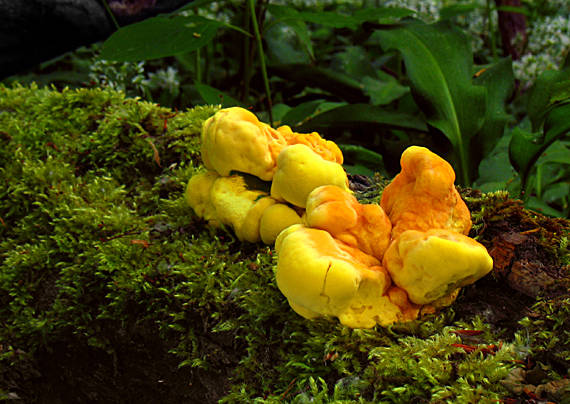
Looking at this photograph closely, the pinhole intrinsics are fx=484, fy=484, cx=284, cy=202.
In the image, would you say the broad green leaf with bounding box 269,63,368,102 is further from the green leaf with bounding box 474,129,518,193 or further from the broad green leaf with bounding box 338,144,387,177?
the green leaf with bounding box 474,129,518,193

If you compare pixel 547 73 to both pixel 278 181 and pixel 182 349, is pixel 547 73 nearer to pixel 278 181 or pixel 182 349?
pixel 278 181

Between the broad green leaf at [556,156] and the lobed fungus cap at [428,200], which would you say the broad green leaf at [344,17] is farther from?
the lobed fungus cap at [428,200]

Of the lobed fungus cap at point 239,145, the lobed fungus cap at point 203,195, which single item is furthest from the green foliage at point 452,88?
the lobed fungus cap at point 203,195

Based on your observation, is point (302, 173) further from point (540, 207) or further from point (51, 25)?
point (51, 25)

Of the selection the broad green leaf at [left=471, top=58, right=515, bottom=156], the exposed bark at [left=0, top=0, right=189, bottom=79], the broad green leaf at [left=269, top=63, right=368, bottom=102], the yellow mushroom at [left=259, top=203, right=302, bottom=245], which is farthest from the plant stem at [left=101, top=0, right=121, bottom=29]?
the broad green leaf at [left=471, top=58, right=515, bottom=156]

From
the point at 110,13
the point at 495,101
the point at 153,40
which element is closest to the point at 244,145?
the point at 153,40

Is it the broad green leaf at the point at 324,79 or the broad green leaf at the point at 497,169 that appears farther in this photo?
the broad green leaf at the point at 324,79
